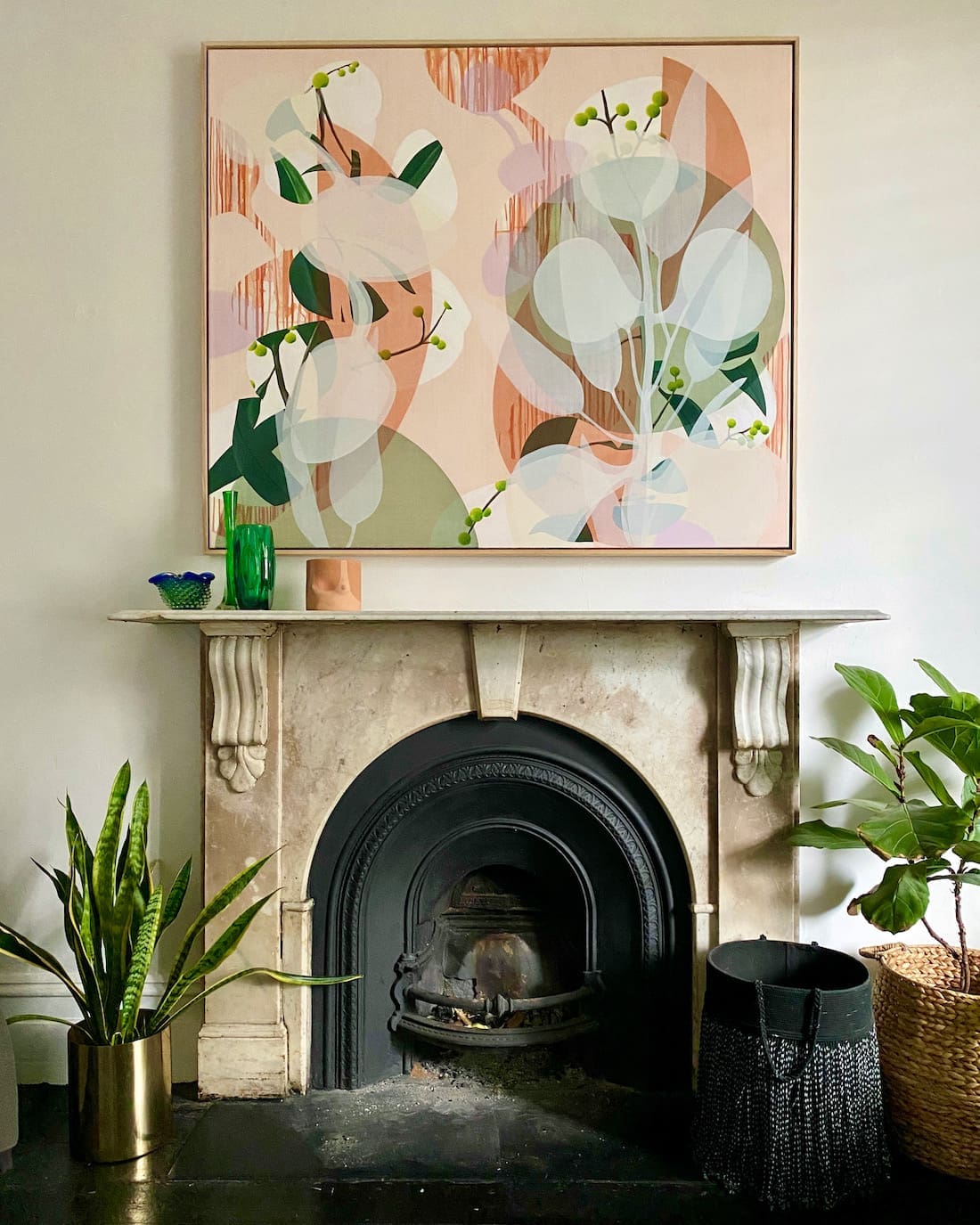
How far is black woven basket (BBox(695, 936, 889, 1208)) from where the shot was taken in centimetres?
168

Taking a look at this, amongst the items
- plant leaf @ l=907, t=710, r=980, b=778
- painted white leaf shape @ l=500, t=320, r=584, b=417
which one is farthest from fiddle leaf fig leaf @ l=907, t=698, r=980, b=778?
painted white leaf shape @ l=500, t=320, r=584, b=417

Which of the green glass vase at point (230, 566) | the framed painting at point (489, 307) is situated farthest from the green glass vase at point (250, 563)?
the framed painting at point (489, 307)

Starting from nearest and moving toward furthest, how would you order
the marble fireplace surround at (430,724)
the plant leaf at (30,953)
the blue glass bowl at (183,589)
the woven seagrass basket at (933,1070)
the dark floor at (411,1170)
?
the dark floor at (411,1170)
the woven seagrass basket at (933,1070)
the plant leaf at (30,953)
the blue glass bowl at (183,589)
the marble fireplace surround at (430,724)

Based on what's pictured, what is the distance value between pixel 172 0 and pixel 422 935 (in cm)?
230

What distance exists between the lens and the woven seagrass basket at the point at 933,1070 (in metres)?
1.76

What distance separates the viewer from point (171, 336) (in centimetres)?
214

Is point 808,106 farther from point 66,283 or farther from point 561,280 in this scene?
point 66,283

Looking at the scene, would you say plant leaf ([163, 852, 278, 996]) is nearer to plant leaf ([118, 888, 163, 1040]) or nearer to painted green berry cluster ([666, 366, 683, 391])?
plant leaf ([118, 888, 163, 1040])

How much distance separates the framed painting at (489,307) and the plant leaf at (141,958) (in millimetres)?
809

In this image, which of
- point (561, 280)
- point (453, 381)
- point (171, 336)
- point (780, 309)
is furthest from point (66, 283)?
point (780, 309)

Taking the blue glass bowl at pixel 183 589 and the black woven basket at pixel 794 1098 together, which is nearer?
the black woven basket at pixel 794 1098

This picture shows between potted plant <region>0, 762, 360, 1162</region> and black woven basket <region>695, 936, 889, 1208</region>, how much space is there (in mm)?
826

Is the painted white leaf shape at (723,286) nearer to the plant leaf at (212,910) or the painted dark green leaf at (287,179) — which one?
the painted dark green leaf at (287,179)

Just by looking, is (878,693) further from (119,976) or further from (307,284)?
(119,976)
